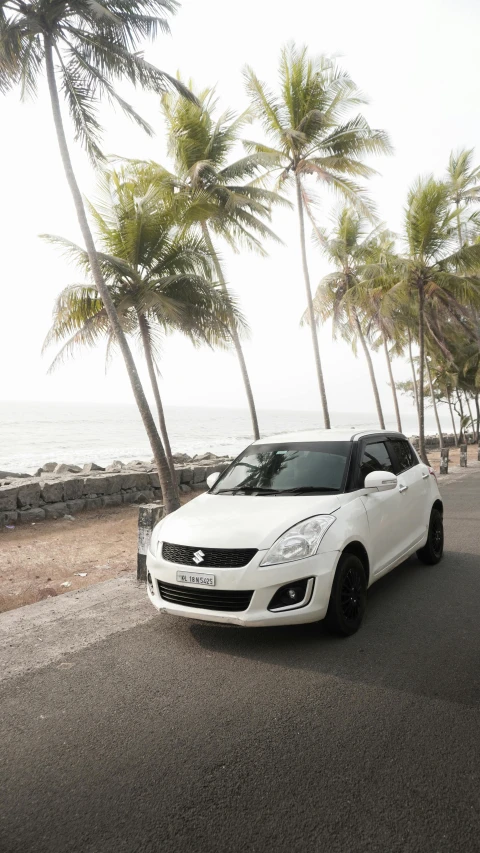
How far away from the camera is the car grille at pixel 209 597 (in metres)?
4.04

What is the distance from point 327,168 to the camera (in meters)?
18.4

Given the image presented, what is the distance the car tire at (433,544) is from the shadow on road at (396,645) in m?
0.89

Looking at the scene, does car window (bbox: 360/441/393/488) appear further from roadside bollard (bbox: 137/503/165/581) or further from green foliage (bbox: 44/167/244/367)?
green foliage (bbox: 44/167/244/367)

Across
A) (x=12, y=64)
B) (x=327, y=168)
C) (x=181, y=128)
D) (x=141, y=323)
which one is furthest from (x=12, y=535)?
(x=327, y=168)

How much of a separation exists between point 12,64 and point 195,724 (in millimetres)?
11689

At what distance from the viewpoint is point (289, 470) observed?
5324 millimetres

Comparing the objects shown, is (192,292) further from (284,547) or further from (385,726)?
(385,726)

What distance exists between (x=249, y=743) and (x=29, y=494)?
8910 millimetres

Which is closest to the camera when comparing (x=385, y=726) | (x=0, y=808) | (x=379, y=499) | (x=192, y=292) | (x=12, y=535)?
(x=0, y=808)

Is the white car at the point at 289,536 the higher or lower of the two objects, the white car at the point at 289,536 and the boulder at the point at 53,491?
the higher

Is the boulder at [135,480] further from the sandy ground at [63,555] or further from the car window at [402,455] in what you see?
the car window at [402,455]

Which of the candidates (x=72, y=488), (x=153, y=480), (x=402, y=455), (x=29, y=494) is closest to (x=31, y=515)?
(x=29, y=494)

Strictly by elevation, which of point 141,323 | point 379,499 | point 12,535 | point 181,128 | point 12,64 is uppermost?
point 181,128

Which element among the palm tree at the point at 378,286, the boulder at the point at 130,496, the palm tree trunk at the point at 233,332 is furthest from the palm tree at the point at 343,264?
the boulder at the point at 130,496
